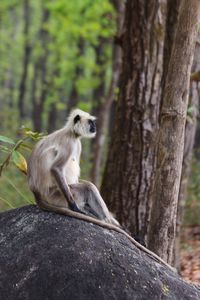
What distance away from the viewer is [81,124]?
5281mm

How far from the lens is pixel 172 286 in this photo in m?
4.22

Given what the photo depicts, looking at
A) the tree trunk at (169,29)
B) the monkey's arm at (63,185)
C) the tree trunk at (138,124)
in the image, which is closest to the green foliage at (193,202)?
the tree trunk at (138,124)

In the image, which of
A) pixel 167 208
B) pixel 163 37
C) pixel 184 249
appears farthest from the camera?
pixel 184 249

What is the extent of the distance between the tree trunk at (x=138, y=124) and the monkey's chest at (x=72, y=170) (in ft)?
4.78

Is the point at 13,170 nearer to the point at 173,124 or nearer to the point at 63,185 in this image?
the point at 63,185

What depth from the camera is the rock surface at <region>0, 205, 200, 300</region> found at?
4.02 metres

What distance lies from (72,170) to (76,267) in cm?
134

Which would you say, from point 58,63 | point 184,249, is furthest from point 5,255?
point 58,63

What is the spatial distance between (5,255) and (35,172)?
0.84m

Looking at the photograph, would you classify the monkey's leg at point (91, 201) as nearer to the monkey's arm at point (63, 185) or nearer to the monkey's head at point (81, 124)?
the monkey's arm at point (63, 185)

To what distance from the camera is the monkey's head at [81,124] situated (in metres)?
5.28

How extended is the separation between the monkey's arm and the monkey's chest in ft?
0.61

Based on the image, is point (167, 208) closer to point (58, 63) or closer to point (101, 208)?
point (101, 208)

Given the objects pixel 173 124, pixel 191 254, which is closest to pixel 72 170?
pixel 173 124
